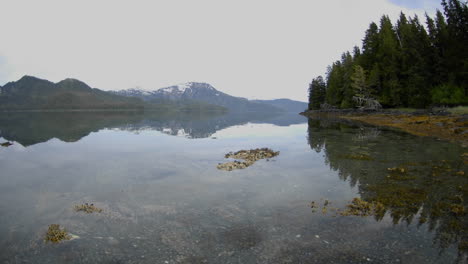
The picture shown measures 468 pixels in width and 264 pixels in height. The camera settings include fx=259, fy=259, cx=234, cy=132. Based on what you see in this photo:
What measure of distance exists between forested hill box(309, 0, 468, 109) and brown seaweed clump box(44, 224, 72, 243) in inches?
2526

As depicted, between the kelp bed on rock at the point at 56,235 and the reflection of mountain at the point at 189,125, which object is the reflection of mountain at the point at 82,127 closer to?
the reflection of mountain at the point at 189,125

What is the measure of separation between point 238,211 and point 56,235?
6.77 meters

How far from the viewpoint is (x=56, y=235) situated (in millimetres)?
9055

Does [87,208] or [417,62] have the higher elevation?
Result: [417,62]

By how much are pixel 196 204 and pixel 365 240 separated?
7099 millimetres

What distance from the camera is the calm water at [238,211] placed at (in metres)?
7.98

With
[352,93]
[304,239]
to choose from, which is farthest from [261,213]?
[352,93]

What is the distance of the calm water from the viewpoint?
798 centimetres

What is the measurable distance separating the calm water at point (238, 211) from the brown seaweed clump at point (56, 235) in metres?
0.26

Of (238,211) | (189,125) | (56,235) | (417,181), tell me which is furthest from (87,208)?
(189,125)

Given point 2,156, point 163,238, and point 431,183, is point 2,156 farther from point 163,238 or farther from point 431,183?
point 431,183

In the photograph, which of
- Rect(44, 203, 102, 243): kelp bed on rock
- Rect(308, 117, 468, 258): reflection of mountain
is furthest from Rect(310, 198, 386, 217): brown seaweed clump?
Rect(44, 203, 102, 243): kelp bed on rock

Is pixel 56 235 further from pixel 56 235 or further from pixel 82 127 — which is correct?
pixel 82 127

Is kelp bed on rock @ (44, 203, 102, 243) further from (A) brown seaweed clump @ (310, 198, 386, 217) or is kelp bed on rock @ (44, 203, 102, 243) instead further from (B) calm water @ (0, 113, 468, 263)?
(A) brown seaweed clump @ (310, 198, 386, 217)
